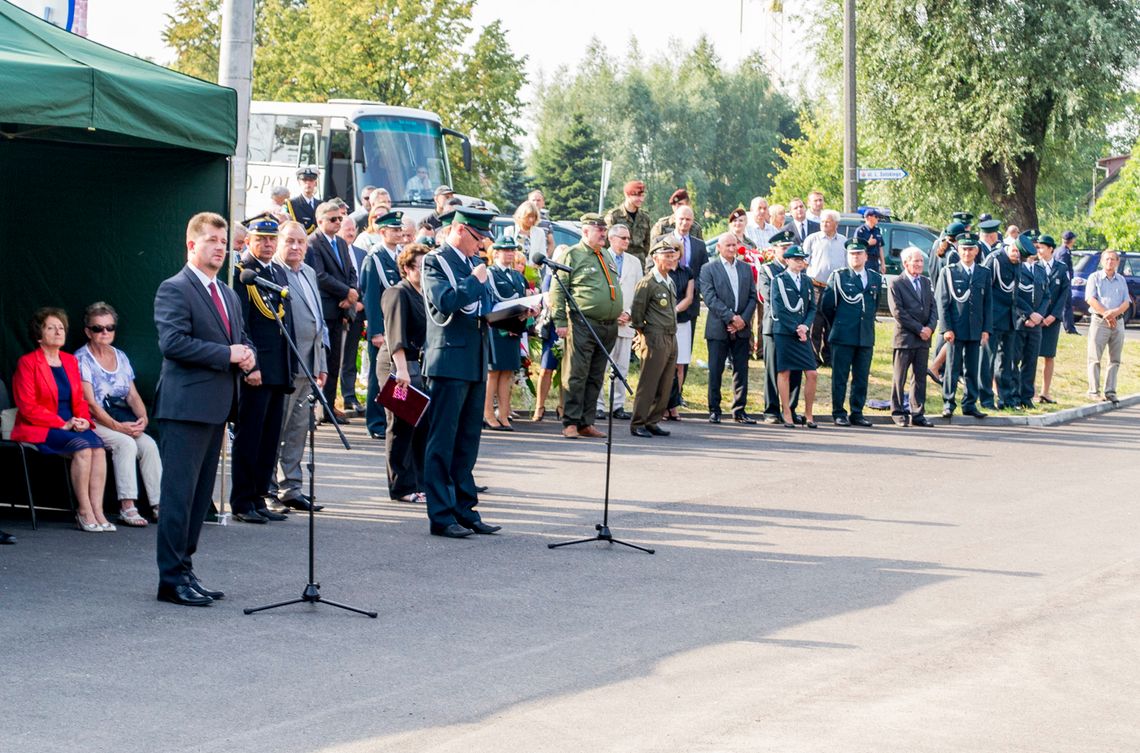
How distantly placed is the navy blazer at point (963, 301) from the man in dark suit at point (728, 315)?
2612 millimetres

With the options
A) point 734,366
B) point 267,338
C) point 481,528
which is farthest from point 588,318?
point 267,338

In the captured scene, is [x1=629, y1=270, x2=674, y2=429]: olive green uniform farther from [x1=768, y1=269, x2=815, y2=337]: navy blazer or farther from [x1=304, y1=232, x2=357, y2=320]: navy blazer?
[x1=304, y1=232, x2=357, y2=320]: navy blazer

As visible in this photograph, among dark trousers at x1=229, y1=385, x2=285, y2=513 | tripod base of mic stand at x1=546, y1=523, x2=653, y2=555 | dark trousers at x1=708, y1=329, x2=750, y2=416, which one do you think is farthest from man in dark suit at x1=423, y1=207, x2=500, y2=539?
dark trousers at x1=708, y1=329, x2=750, y2=416

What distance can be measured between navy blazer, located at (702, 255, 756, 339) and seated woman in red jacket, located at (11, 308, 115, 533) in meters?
8.58

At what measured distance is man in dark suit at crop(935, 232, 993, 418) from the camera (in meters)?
18.8

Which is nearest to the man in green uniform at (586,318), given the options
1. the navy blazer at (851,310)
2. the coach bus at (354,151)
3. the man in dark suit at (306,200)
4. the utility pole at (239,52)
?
the navy blazer at (851,310)

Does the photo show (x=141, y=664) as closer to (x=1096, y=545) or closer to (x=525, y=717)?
(x=525, y=717)

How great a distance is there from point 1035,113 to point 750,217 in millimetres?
17531

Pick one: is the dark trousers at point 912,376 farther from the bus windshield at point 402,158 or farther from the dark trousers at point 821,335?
the bus windshield at point 402,158

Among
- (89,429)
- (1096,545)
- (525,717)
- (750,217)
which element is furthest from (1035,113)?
(525,717)

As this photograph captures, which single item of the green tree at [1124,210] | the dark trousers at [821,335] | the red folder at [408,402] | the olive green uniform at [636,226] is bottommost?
the red folder at [408,402]

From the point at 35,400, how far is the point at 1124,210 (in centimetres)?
5260

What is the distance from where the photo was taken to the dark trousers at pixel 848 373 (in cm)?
1783

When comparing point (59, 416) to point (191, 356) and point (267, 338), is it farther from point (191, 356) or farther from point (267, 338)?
point (191, 356)
